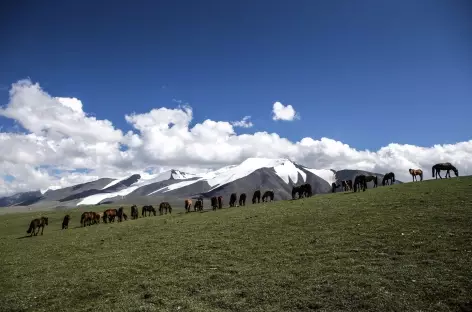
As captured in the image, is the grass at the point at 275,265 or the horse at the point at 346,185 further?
the horse at the point at 346,185

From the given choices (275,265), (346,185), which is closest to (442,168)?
(346,185)

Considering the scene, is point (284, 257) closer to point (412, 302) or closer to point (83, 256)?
point (412, 302)

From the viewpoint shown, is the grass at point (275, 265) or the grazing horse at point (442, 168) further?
the grazing horse at point (442, 168)

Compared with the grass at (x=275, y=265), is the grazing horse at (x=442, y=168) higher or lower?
higher

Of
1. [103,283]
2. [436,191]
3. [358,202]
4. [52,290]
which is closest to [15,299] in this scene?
[52,290]

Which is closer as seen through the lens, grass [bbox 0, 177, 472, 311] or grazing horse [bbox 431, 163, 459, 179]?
grass [bbox 0, 177, 472, 311]

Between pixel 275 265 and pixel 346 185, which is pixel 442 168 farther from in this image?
pixel 275 265

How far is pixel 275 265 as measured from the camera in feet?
66.8

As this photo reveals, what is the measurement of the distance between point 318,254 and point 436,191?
2389 centimetres

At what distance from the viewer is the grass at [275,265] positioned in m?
15.4

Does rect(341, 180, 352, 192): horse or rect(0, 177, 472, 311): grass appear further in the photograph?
rect(341, 180, 352, 192): horse

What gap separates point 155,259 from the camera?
24.5m

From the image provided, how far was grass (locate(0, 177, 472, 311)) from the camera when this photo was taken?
15422 millimetres

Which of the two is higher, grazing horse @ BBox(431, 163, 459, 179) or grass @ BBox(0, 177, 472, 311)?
grazing horse @ BBox(431, 163, 459, 179)
